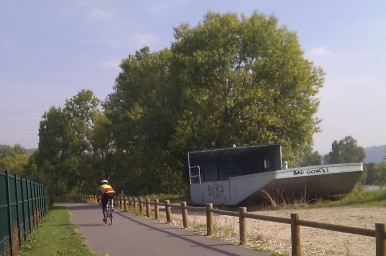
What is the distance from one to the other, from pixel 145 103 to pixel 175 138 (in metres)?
10.2

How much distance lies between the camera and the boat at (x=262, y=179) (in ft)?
101

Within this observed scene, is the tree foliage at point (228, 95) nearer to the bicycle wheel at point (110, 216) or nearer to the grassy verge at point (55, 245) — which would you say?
the bicycle wheel at point (110, 216)

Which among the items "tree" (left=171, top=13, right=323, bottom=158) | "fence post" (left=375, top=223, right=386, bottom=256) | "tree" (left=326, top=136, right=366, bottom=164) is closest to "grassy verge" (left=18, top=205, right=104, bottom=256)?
"fence post" (left=375, top=223, right=386, bottom=256)

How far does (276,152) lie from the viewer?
38781mm

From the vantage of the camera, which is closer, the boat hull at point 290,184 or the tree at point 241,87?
the boat hull at point 290,184

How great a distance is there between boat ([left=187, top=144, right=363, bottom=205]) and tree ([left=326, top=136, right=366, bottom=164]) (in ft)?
155

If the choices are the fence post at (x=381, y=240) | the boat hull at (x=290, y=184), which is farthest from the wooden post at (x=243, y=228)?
the boat hull at (x=290, y=184)

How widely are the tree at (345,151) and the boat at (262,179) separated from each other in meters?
47.4

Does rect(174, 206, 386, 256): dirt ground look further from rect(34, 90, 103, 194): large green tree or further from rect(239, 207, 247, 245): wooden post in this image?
rect(34, 90, 103, 194): large green tree

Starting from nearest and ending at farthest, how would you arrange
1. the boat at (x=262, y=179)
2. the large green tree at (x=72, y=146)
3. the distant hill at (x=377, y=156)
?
1. the boat at (x=262, y=179)
2. the distant hill at (x=377, y=156)
3. the large green tree at (x=72, y=146)

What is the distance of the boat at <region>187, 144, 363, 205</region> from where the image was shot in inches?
1217

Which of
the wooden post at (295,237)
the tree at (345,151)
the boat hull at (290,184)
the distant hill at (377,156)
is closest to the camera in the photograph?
the wooden post at (295,237)

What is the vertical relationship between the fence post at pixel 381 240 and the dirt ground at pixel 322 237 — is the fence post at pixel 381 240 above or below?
above

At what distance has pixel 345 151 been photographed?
288 ft
